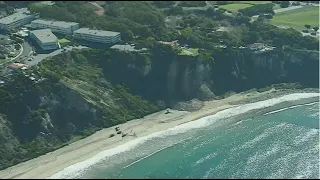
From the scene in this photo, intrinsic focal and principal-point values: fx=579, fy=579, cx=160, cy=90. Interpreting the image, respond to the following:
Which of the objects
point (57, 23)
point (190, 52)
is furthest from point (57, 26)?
point (190, 52)

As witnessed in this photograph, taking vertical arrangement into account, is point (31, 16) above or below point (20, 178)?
above

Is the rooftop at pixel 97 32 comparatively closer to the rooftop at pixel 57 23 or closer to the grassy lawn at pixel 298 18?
the rooftop at pixel 57 23

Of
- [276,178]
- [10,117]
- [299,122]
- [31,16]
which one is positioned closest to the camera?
[276,178]

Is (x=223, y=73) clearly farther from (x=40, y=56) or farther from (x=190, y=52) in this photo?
(x=40, y=56)

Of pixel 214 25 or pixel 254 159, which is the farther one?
pixel 214 25

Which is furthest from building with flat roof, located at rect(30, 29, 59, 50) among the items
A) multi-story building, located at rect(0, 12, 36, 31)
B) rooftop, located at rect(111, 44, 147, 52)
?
rooftop, located at rect(111, 44, 147, 52)

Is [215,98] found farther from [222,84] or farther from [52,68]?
[52,68]

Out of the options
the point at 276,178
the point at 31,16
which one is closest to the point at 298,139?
the point at 276,178
